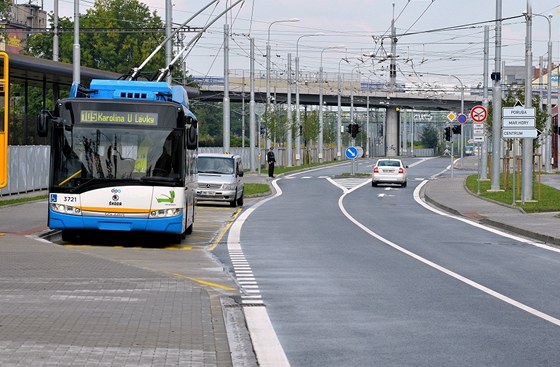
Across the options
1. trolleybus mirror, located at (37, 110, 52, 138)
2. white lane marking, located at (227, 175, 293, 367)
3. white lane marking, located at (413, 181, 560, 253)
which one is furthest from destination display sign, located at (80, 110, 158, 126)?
white lane marking, located at (413, 181, 560, 253)

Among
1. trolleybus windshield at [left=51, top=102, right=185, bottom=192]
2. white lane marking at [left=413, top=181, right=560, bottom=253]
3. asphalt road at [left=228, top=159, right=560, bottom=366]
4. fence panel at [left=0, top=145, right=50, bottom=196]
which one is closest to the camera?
asphalt road at [left=228, top=159, right=560, bottom=366]

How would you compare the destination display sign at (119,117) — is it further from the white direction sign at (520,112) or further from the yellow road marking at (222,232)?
the white direction sign at (520,112)

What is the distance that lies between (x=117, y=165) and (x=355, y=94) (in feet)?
377

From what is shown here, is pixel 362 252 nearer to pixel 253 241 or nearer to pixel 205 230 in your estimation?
pixel 253 241

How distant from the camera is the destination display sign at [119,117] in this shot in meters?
24.2

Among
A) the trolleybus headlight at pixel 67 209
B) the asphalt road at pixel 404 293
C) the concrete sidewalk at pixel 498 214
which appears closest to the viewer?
the asphalt road at pixel 404 293

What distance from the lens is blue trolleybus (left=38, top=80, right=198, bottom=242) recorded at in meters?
23.7

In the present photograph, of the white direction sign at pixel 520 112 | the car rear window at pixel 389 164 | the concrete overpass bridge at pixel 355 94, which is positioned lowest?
the car rear window at pixel 389 164

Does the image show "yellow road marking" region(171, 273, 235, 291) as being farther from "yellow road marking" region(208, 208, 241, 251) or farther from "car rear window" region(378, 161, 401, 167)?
"car rear window" region(378, 161, 401, 167)

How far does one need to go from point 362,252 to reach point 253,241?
11.9ft

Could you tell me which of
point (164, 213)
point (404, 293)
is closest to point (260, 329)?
point (404, 293)

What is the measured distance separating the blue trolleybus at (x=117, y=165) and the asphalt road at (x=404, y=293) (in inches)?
78.5

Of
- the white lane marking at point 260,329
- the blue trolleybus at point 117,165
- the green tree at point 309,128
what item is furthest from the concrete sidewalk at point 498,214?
the green tree at point 309,128

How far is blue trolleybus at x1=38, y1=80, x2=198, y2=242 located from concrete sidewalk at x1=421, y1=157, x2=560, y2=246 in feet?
26.5
